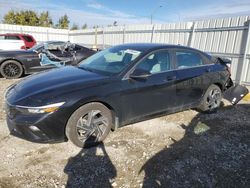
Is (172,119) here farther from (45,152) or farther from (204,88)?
(45,152)

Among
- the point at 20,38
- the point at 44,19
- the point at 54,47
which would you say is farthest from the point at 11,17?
the point at 54,47

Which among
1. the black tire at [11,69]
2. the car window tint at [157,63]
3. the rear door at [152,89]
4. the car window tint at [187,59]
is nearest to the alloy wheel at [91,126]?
the rear door at [152,89]

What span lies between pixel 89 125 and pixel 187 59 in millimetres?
2500

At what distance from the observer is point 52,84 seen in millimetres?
3377

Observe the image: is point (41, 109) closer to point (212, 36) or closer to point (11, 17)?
point (212, 36)

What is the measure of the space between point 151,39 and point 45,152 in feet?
29.5

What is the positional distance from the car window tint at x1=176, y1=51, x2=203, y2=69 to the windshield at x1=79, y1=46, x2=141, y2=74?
3.05 feet

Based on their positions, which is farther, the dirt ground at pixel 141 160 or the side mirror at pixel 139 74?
the side mirror at pixel 139 74

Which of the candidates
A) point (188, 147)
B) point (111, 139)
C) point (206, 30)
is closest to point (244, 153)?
point (188, 147)

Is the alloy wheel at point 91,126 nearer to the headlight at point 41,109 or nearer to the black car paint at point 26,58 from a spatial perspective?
the headlight at point 41,109

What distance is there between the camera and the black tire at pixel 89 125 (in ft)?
10.6

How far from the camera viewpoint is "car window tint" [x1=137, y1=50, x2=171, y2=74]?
3.89m

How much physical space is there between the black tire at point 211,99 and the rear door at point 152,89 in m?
1.05

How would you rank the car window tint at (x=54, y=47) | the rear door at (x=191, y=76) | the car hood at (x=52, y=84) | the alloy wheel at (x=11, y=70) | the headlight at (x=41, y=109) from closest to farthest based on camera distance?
the headlight at (x=41, y=109) < the car hood at (x=52, y=84) < the rear door at (x=191, y=76) < the alloy wheel at (x=11, y=70) < the car window tint at (x=54, y=47)
